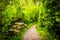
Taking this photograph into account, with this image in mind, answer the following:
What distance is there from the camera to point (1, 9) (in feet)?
34.2

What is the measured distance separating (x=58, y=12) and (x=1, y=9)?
4.93 metres

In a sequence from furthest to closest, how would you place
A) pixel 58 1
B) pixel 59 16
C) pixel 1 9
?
pixel 1 9 → pixel 58 1 → pixel 59 16

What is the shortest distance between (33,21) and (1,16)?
26512 millimetres

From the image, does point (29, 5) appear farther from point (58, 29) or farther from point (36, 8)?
point (58, 29)

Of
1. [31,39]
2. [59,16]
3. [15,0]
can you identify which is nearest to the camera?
[59,16]

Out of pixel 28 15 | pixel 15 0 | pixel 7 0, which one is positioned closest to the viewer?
pixel 7 0

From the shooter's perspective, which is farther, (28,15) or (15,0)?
(28,15)

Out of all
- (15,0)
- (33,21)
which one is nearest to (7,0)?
(15,0)

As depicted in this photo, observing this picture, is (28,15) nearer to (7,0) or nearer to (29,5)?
(29,5)

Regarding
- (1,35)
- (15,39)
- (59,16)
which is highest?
(59,16)

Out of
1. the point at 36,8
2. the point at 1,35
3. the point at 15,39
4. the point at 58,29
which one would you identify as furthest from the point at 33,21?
the point at 58,29

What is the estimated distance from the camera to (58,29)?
7.72 meters

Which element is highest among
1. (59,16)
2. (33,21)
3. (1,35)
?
(59,16)

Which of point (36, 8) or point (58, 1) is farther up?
point (58, 1)
